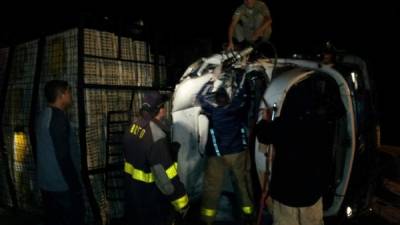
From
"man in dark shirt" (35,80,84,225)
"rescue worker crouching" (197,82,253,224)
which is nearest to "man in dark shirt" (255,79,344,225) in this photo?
"rescue worker crouching" (197,82,253,224)

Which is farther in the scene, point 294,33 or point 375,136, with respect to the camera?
point 294,33

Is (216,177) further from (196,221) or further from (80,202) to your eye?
(80,202)

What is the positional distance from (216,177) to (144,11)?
5051 millimetres

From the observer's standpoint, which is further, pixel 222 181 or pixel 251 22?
pixel 251 22

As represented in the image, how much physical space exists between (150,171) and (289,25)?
7.64 m

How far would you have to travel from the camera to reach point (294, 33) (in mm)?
10047

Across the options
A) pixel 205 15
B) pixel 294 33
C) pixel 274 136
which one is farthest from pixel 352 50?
pixel 274 136

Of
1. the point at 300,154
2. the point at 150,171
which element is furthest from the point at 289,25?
the point at 150,171

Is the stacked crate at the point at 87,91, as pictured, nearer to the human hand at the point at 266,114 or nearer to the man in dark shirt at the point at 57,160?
the man in dark shirt at the point at 57,160

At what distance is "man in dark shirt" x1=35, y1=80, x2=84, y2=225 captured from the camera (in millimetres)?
3688

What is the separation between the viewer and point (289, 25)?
9.99 m

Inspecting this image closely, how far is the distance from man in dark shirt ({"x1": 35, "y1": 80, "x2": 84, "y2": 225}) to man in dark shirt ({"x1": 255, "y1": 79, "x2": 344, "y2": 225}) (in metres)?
2.05

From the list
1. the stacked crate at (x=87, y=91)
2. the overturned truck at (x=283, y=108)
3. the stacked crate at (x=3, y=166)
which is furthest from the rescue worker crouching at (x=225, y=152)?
the stacked crate at (x=3, y=166)

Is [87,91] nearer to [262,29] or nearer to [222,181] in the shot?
[222,181]
